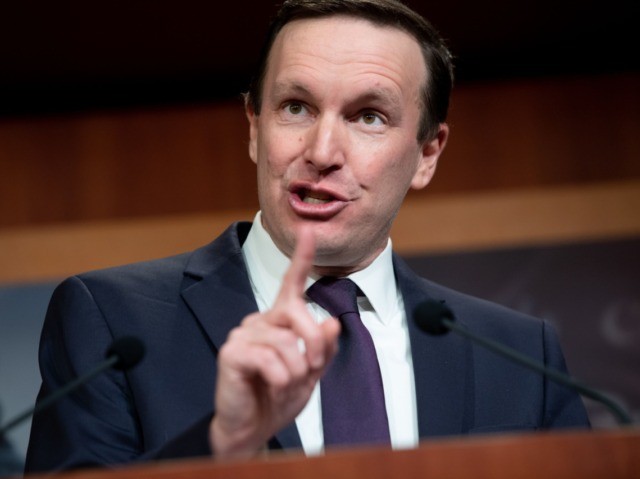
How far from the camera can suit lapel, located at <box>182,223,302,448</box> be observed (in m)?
1.85

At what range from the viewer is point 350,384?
1.81m

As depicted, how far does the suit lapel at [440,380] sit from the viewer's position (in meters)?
1.86

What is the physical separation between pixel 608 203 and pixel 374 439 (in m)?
2.15

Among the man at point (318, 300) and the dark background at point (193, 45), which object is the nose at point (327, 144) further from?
the dark background at point (193, 45)

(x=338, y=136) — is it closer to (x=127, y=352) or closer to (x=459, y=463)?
(x=127, y=352)

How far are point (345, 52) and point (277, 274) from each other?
1.39ft

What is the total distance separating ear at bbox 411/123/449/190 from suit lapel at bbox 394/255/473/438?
28 cm

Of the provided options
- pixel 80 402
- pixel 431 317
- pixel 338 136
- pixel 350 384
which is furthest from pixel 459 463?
pixel 338 136

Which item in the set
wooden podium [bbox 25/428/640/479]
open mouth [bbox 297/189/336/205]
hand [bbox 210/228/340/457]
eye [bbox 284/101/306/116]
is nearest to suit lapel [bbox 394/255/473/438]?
open mouth [bbox 297/189/336/205]

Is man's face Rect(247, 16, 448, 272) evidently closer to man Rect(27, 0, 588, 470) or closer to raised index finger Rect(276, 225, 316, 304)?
man Rect(27, 0, 588, 470)

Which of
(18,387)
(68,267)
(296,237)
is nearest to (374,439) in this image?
(296,237)

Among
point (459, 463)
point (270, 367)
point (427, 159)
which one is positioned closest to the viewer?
point (459, 463)

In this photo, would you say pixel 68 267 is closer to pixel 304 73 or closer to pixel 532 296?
pixel 532 296

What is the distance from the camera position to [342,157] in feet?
6.27
